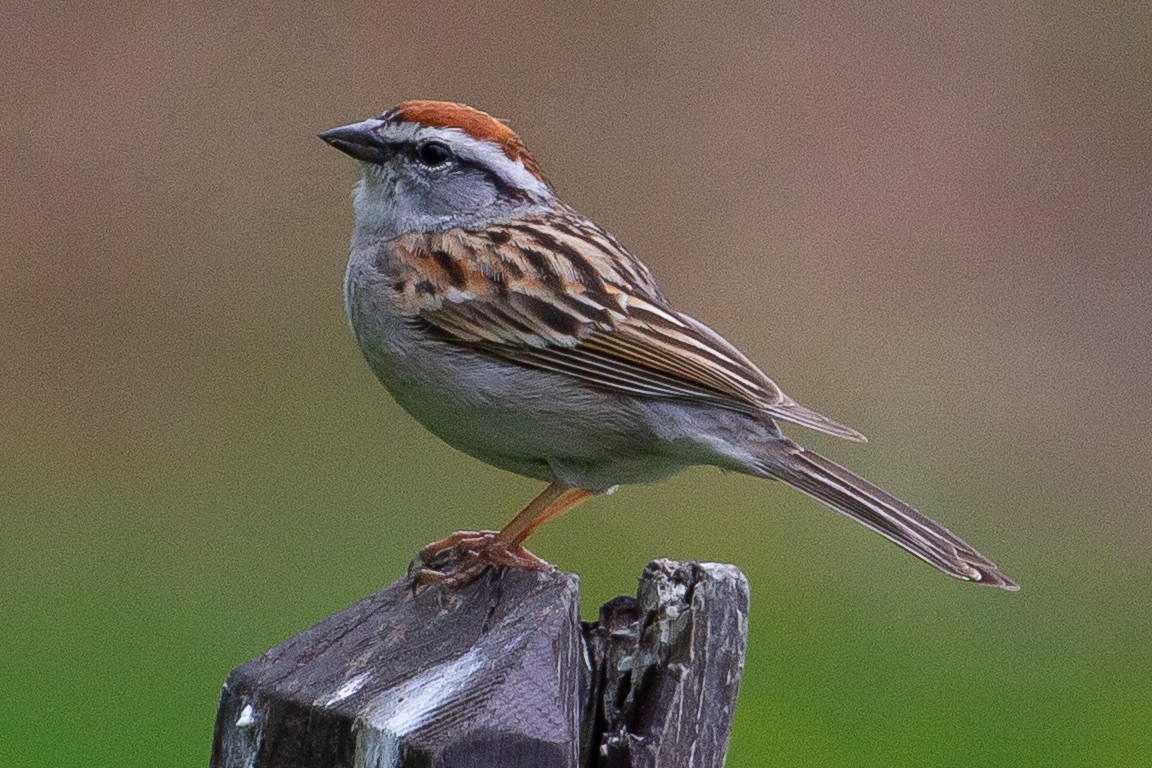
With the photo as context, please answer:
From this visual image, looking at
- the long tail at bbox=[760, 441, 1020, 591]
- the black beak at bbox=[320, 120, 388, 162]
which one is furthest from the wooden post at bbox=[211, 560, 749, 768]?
the black beak at bbox=[320, 120, 388, 162]

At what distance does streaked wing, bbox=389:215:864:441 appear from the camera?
5.43 metres

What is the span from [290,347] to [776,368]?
Answer: 8.60ft

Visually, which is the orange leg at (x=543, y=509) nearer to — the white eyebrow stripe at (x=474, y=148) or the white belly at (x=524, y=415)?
the white belly at (x=524, y=415)

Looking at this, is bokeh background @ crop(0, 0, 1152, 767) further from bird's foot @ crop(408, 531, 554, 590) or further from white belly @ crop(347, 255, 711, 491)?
bird's foot @ crop(408, 531, 554, 590)

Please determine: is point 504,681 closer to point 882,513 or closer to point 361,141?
point 882,513

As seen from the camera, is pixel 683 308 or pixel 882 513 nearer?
pixel 882 513

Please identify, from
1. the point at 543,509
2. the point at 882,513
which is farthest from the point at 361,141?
the point at 882,513

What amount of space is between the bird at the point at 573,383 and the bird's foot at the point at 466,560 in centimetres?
5

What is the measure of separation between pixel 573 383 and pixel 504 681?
2266 mm

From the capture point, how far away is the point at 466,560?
15.1 feet

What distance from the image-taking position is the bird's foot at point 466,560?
3.96 meters

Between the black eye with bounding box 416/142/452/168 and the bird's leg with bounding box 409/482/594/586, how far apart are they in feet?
3.55

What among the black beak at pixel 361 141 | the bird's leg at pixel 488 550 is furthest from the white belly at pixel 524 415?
the black beak at pixel 361 141

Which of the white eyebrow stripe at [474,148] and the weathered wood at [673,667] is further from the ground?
the white eyebrow stripe at [474,148]
